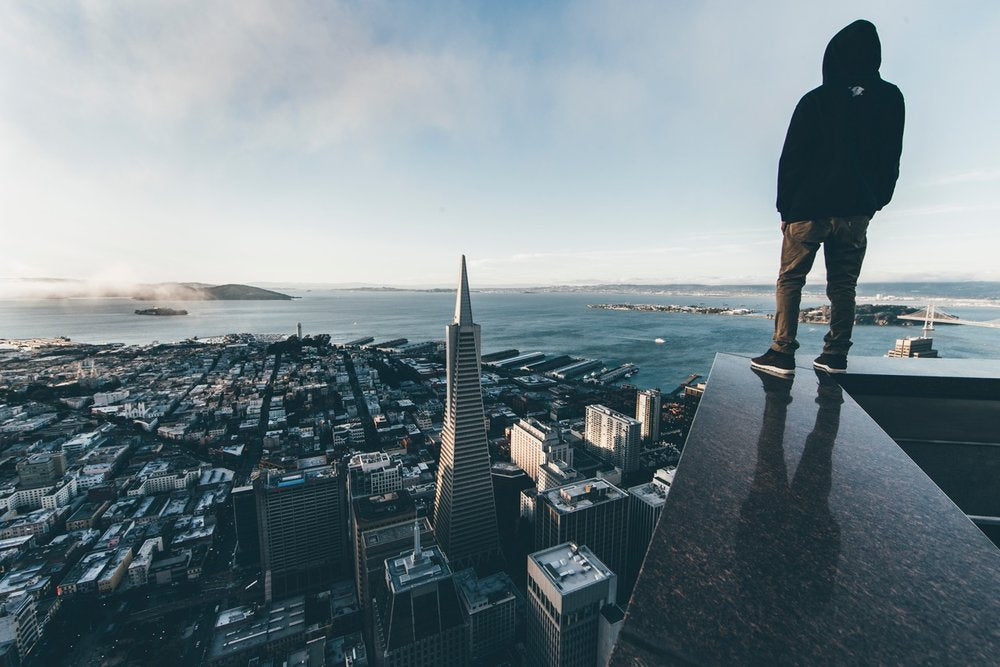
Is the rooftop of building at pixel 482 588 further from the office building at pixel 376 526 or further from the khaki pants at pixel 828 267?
the khaki pants at pixel 828 267

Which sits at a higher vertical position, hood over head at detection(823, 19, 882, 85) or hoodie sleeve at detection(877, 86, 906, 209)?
hood over head at detection(823, 19, 882, 85)

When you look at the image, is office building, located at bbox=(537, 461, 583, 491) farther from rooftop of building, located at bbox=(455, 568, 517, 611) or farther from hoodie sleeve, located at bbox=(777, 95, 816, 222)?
hoodie sleeve, located at bbox=(777, 95, 816, 222)

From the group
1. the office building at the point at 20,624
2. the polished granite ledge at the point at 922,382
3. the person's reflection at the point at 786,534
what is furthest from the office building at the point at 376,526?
the person's reflection at the point at 786,534

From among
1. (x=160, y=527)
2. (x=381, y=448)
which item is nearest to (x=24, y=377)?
(x=160, y=527)

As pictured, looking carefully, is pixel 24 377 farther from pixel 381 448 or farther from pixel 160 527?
pixel 381 448

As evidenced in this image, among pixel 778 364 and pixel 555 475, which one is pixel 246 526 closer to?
pixel 555 475

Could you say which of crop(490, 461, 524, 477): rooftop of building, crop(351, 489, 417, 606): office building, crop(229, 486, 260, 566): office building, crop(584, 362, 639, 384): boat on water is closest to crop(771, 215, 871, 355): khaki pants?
crop(351, 489, 417, 606): office building
